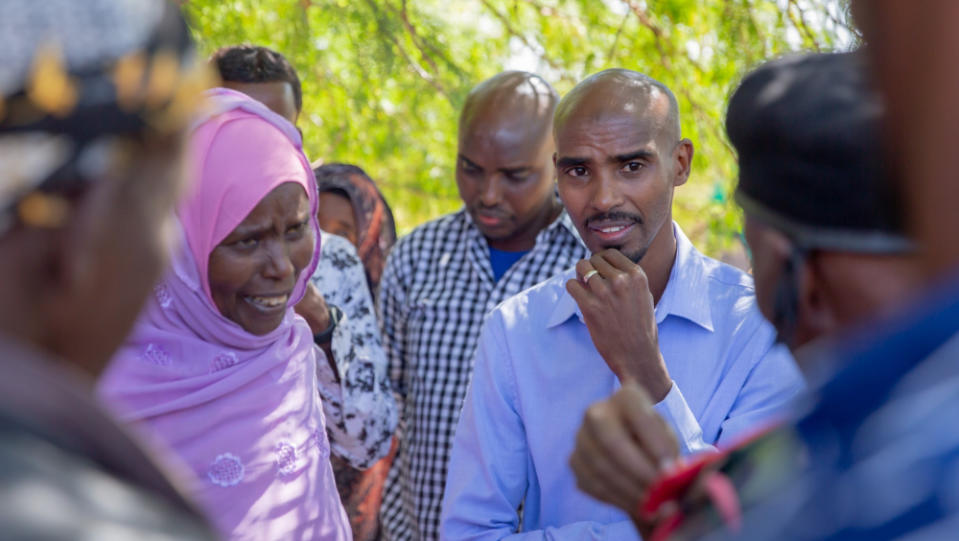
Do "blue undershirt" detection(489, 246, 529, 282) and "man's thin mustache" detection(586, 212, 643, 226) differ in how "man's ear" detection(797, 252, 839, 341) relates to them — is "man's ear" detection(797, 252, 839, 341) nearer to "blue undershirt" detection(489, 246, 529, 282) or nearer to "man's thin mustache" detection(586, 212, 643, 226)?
"man's thin mustache" detection(586, 212, 643, 226)

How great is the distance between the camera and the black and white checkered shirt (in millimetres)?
4074

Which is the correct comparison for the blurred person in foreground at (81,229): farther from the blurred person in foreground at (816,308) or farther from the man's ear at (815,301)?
the man's ear at (815,301)

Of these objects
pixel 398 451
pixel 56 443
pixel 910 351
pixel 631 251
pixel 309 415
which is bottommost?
pixel 398 451

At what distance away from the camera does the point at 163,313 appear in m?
2.63

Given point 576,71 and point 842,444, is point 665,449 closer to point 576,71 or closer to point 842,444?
point 842,444

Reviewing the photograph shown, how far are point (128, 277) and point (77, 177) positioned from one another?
155mm

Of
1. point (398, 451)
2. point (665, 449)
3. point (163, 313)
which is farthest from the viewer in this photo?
point (398, 451)

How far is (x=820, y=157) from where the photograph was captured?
4.25ft

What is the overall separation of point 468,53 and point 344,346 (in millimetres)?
3898

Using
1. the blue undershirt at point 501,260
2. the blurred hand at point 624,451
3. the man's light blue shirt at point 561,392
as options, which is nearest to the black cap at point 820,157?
the blurred hand at point 624,451

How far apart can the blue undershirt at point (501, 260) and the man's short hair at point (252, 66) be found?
123cm

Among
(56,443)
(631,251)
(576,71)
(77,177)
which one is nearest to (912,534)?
(56,443)

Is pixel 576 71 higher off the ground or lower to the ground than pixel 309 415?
higher

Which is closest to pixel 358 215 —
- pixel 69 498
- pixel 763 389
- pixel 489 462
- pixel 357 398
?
pixel 357 398
